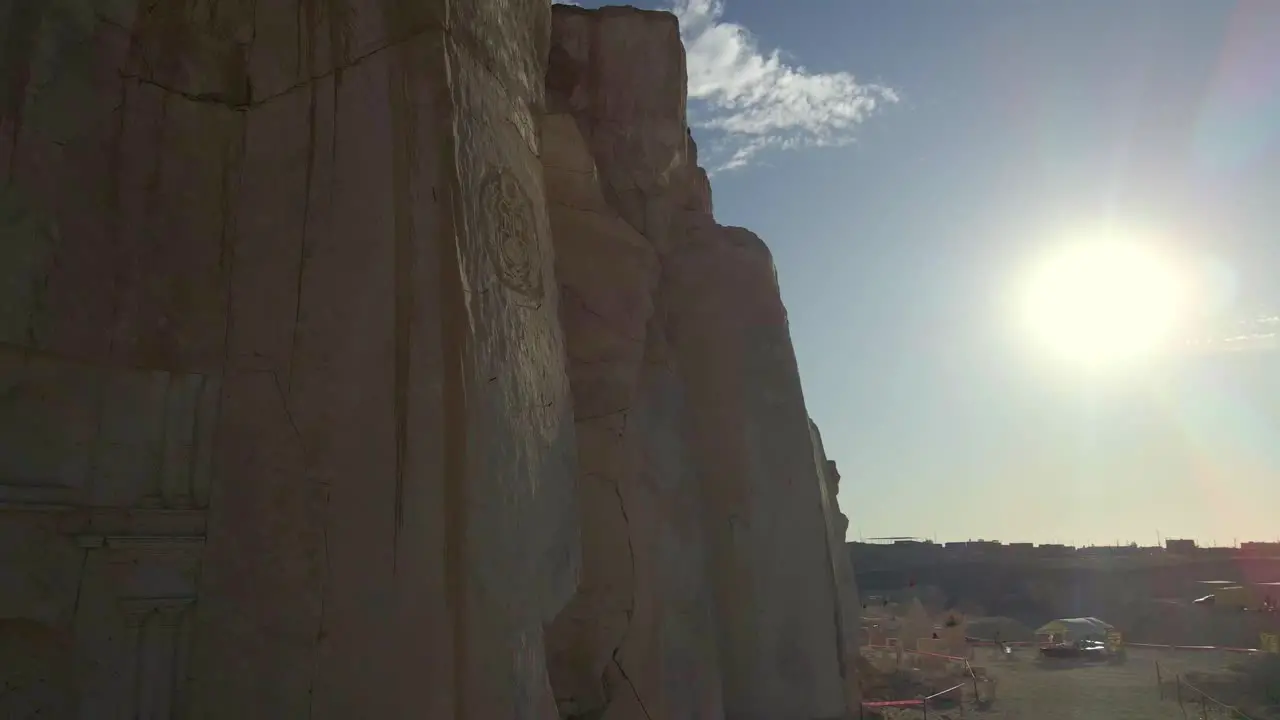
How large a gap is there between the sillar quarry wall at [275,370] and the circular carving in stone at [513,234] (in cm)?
2

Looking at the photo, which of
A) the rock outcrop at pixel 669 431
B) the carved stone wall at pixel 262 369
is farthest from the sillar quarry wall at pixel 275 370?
the rock outcrop at pixel 669 431

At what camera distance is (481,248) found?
4156 millimetres

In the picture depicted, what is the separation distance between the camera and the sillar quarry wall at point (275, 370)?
347cm

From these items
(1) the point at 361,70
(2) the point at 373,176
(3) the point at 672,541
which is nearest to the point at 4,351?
(2) the point at 373,176

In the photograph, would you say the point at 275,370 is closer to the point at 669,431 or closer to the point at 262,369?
the point at 262,369

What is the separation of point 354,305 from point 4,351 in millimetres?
1198

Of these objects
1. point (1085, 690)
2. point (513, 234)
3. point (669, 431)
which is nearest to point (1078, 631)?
point (1085, 690)

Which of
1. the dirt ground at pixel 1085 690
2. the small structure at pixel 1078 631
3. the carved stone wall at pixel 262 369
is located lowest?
the dirt ground at pixel 1085 690

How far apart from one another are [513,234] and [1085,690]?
14.5 metres

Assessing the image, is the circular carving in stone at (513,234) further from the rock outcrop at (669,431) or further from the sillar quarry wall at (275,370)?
the rock outcrop at (669,431)

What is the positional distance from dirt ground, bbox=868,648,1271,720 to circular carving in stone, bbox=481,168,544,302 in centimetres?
915

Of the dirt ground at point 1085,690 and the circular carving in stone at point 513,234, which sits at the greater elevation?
the circular carving in stone at point 513,234

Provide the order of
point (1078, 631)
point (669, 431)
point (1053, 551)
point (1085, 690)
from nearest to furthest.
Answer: point (669, 431), point (1085, 690), point (1078, 631), point (1053, 551)

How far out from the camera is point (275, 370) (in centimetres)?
389
